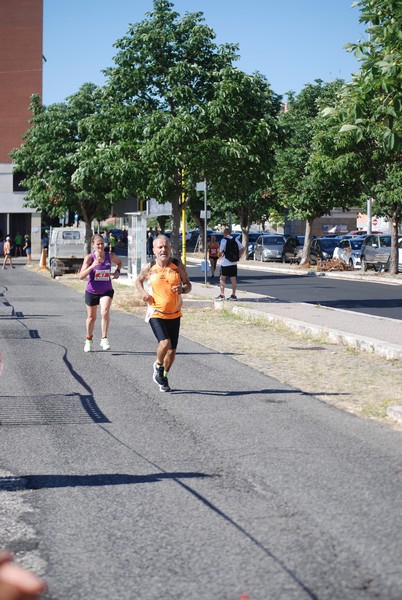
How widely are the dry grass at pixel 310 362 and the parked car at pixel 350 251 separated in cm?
3008

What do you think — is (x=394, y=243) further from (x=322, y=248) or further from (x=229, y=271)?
(x=229, y=271)

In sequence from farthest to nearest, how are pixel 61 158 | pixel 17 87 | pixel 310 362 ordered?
1. pixel 17 87
2. pixel 61 158
3. pixel 310 362

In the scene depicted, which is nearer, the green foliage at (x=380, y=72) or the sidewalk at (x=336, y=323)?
the green foliage at (x=380, y=72)

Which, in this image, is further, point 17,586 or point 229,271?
point 229,271

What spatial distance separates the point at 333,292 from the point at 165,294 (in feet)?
66.7

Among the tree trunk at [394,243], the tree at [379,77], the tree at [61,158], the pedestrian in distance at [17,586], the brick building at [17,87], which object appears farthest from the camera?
the brick building at [17,87]

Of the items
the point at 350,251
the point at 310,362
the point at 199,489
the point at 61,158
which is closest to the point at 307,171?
the point at 350,251

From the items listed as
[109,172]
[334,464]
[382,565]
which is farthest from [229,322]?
[382,565]

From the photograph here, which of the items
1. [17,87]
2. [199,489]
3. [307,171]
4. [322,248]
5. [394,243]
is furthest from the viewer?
[17,87]

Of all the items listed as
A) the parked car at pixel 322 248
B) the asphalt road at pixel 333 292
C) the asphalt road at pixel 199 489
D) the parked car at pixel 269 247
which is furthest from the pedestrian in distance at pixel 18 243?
the asphalt road at pixel 199 489

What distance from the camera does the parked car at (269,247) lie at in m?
59.8

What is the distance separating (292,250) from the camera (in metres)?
58.2

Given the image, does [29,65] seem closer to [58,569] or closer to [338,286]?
[338,286]

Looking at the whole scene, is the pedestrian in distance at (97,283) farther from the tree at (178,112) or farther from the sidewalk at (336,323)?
the tree at (178,112)
